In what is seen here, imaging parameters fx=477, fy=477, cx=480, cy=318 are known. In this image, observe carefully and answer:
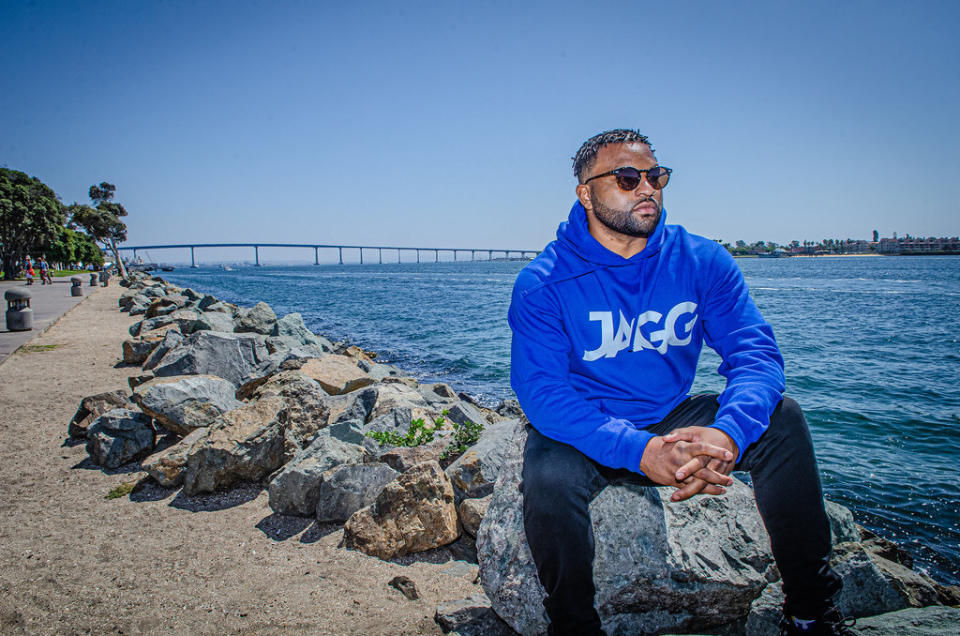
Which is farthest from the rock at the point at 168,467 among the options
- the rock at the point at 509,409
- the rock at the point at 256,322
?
the rock at the point at 256,322

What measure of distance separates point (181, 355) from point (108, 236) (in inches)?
2458

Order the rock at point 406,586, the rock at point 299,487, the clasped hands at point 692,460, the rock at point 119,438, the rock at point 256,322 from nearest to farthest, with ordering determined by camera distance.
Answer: the clasped hands at point 692,460, the rock at point 406,586, the rock at point 299,487, the rock at point 119,438, the rock at point 256,322

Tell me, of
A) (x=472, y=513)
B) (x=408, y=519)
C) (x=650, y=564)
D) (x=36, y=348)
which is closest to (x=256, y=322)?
(x=36, y=348)

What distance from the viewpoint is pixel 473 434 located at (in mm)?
5016

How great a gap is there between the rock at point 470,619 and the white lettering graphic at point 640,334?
4.95 feet

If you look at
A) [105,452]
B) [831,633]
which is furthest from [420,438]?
[831,633]

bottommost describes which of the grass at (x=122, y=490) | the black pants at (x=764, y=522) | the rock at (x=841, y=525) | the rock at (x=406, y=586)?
the grass at (x=122, y=490)

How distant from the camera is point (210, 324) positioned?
12164 millimetres

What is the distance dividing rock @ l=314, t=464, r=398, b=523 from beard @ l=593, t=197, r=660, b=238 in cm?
285

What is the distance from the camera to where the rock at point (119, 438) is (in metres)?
5.09

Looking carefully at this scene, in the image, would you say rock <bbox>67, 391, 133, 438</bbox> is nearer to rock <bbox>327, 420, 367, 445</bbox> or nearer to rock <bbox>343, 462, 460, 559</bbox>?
rock <bbox>327, 420, 367, 445</bbox>

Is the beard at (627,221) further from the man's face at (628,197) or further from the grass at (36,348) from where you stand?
the grass at (36,348)

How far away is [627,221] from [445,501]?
8.13 ft

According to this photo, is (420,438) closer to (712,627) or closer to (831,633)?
(712,627)
